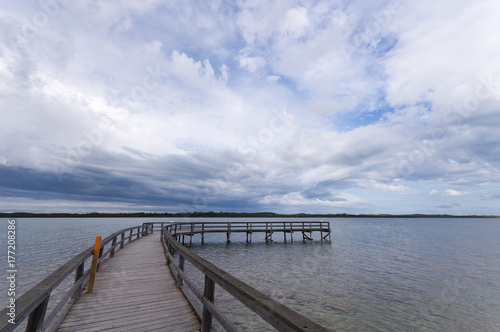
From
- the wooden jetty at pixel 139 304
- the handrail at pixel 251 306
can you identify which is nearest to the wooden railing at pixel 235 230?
the wooden jetty at pixel 139 304

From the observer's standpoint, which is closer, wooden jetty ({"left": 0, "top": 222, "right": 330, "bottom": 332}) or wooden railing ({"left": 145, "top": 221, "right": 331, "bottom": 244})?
wooden jetty ({"left": 0, "top": 222, "right": 330, "bottom": 332})

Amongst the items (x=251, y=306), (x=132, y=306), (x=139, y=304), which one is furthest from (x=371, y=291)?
(x=251, y=306)

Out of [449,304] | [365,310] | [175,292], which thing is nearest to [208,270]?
[175,292]

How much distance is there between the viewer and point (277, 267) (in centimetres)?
1573

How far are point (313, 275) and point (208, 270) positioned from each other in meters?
11.9

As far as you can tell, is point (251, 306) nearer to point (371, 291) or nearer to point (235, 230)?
point (371, 291)

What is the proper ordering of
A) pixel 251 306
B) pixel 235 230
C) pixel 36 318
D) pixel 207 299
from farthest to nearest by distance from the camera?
pixel 235 230, pixel 207 299, pixel 36 318, pixel 251 306

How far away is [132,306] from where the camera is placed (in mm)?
4953

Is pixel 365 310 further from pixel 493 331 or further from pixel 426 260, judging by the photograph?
pixel 426 260

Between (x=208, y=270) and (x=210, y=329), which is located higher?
(x=208, y=270)

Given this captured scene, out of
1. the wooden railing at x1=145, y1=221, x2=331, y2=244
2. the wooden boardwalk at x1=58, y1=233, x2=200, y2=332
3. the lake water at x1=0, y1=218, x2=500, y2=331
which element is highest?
the wooden railing at x1=145, y1=221, x2=331, y2=244

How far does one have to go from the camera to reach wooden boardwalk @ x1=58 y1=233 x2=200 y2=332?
4098mm

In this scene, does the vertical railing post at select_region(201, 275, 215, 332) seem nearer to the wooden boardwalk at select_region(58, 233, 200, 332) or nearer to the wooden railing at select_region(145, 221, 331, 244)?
the wooden boardwalk at select_region(58, 233, 200, 332)

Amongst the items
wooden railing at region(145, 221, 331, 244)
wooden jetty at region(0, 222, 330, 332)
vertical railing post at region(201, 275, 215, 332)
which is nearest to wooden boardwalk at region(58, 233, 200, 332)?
wooden jetty at region(0, 222, 330, 332)
